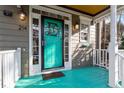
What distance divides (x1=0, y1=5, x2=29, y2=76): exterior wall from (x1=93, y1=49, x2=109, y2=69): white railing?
3.34 metres

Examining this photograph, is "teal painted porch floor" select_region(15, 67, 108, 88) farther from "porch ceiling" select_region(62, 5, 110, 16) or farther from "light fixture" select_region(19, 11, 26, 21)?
"porch ceiling" select_region(62, 5, 110, 16)

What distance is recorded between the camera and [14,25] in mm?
4449

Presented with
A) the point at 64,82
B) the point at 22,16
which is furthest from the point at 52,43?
the point at 64,82

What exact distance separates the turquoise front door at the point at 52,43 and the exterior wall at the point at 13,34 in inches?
29.5

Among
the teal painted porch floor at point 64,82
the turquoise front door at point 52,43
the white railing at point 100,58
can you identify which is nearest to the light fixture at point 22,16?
the turquoise front door at point 52,43

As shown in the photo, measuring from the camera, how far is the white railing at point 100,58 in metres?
6.29

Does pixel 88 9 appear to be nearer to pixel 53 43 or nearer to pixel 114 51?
pixel 53 43

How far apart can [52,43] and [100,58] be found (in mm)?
2571

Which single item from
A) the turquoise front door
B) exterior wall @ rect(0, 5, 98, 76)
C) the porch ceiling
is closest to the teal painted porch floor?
exterior wall @ rect(0, 5, 98, 76)

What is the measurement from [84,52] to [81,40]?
0.58m

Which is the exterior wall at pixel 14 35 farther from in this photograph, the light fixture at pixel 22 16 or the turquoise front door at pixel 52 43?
the turquoise front door at pixel 52 43

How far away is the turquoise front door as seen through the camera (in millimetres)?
5316

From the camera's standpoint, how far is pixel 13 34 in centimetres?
443

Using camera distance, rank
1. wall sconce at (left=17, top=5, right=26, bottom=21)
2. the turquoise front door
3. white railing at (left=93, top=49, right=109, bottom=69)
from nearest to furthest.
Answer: wall sconce at (left=17, top=5, right=26, bottom=21) → the turquoise front door → white railing at (left=93, top=49, right=109, bottom=69)
